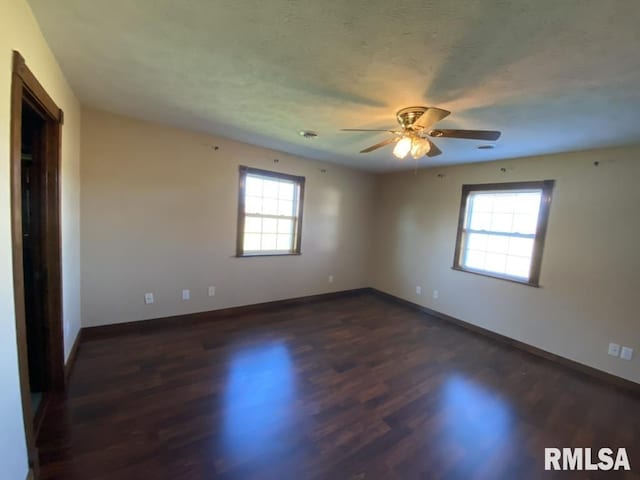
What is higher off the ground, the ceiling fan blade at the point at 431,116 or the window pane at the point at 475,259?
the ceiling fan blade at the point at 431,116

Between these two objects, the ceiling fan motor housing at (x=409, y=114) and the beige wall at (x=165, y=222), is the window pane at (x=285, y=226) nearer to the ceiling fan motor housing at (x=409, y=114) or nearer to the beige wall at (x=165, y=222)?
the beige wall at (x=165, y=222)

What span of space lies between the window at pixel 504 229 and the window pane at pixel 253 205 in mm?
2950

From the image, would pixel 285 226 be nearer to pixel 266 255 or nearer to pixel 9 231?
pixel 266 255

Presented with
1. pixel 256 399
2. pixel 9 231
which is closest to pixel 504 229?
pixel 256 399

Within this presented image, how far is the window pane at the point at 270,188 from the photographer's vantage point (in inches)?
155

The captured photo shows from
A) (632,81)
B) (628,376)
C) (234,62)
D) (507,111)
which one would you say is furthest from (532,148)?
(234,62)

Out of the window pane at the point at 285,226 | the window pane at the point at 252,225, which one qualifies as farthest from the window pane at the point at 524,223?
the window pane at the point at 252,225

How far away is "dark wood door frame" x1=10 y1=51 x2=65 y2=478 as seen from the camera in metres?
1.22

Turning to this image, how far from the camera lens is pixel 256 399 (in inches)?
83.1

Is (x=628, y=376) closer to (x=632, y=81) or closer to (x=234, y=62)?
Result: (x=632, y=81)

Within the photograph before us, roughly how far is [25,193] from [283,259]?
2813mm

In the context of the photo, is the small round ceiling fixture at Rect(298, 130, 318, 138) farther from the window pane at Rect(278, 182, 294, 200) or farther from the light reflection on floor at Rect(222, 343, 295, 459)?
the light reflection on floor at Rect(222, 343, 295, 459)

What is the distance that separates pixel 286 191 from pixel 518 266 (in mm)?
3316

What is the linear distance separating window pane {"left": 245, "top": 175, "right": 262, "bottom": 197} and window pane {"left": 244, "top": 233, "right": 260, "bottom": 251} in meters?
0.57
